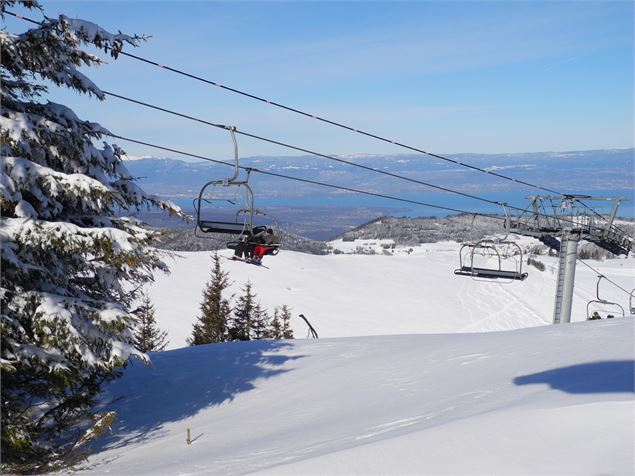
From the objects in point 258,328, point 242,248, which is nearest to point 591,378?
point 242,248

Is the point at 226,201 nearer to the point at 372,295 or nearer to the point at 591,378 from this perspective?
the point at 591,378

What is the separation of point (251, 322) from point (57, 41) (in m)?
23.7

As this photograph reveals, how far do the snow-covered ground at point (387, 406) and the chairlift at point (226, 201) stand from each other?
309cm

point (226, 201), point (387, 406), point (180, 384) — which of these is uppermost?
point (226, 201)

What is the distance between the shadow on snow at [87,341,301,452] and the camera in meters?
11.5

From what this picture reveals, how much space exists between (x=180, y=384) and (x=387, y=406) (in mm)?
5169

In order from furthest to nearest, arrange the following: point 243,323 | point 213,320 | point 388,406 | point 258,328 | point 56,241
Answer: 1. point 213,320
2. point 258,328
3. point 243,323
4. point 388,406
5. point 56,241

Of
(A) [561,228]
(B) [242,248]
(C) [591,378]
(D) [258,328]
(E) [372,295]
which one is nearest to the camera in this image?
(C) [591,378]

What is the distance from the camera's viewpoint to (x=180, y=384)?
45.5 ft

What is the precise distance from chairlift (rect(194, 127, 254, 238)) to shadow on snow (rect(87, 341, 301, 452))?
8.30 ft

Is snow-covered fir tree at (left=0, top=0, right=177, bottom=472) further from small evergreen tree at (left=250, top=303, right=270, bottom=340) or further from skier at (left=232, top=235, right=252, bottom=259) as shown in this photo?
small evergreen tree at (left=250, top=303, right=270, bottom=340)

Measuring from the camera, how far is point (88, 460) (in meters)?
9.23

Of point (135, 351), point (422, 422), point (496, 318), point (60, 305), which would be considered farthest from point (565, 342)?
point (496, 318)

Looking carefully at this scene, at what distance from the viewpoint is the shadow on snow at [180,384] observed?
37.7 feet
